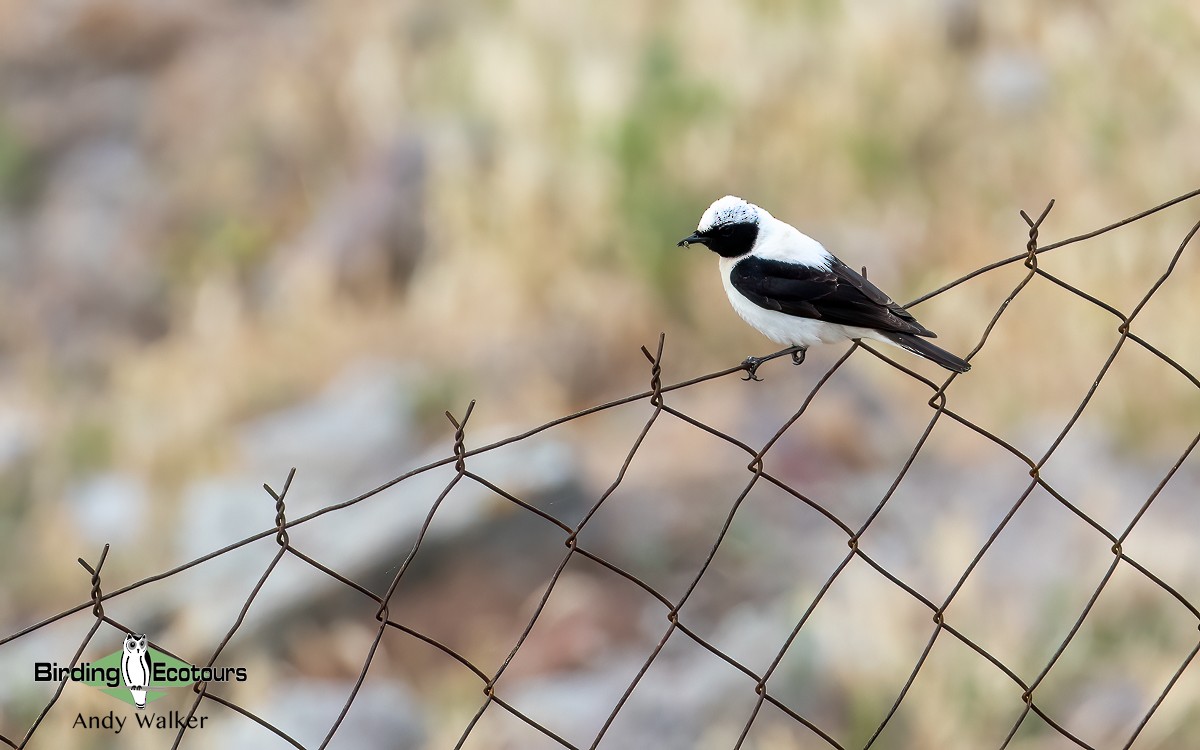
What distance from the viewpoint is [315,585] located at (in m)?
4.11

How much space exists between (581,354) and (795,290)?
298 centimetres

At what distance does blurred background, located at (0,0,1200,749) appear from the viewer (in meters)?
3.84

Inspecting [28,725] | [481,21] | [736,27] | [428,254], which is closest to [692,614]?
[28,725]

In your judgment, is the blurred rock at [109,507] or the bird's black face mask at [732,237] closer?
the bird's black face mask at [732,237]

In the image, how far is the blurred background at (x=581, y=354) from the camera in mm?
3835

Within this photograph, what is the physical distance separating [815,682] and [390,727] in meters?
1.25

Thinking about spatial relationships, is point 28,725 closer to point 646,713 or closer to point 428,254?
point 646,713

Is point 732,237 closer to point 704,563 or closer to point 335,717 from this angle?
point 704,563

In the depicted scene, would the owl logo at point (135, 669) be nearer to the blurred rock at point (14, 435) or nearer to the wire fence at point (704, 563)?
the wire fence at point (704, 563)

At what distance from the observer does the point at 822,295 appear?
226cm

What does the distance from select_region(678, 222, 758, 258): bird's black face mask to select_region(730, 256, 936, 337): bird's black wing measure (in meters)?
0.08

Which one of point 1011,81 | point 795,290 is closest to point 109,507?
point 795,290

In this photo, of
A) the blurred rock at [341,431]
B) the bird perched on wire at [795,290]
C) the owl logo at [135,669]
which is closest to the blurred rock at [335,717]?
the blurred rock at [341,431]

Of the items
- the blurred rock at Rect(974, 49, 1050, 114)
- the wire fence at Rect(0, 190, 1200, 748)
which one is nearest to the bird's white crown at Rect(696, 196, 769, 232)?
the wire fence at Rect(0, 190, 1200, 748)
